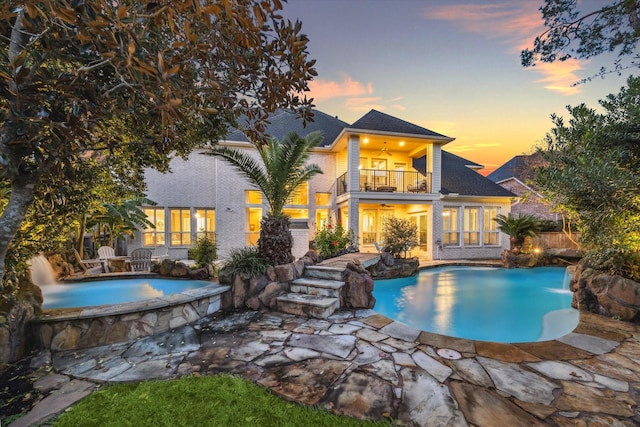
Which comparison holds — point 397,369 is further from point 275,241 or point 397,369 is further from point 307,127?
point 307,127

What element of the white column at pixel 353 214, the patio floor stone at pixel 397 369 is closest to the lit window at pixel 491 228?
the white column at pixel 353 214

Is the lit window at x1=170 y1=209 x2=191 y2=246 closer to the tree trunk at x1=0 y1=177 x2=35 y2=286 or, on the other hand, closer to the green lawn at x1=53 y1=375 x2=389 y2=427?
the green lawn at x1=53 y1=375 x2=389 y2=427

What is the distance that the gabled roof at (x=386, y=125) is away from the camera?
42.4ft

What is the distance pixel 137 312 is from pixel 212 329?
1.21m

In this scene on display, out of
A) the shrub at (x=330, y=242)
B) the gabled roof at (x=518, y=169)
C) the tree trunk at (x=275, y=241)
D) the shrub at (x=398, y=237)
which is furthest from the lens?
the gabled roof at (x=518, y=169)

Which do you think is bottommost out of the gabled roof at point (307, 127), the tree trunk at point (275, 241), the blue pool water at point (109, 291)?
the blue pool water at point (109, 291)

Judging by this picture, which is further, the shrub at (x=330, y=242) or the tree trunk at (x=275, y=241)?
the shrub at (x=330, y=242)

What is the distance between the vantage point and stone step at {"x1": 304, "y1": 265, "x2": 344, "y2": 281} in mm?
5926

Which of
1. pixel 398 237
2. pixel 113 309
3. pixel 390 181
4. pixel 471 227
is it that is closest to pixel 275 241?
pixel 113 309

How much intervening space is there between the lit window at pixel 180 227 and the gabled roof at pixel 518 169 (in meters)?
22.3

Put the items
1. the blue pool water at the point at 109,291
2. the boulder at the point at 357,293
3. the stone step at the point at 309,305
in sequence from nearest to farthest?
the stone step at the point at 309,305 < the boulder at the point at 357,293 < the blue pool water at the point at 109,291

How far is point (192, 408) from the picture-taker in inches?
89.8

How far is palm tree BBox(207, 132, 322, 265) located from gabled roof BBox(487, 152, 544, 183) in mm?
18357

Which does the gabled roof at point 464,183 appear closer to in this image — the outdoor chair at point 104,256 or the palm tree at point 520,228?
the palm tree at point 520,228
